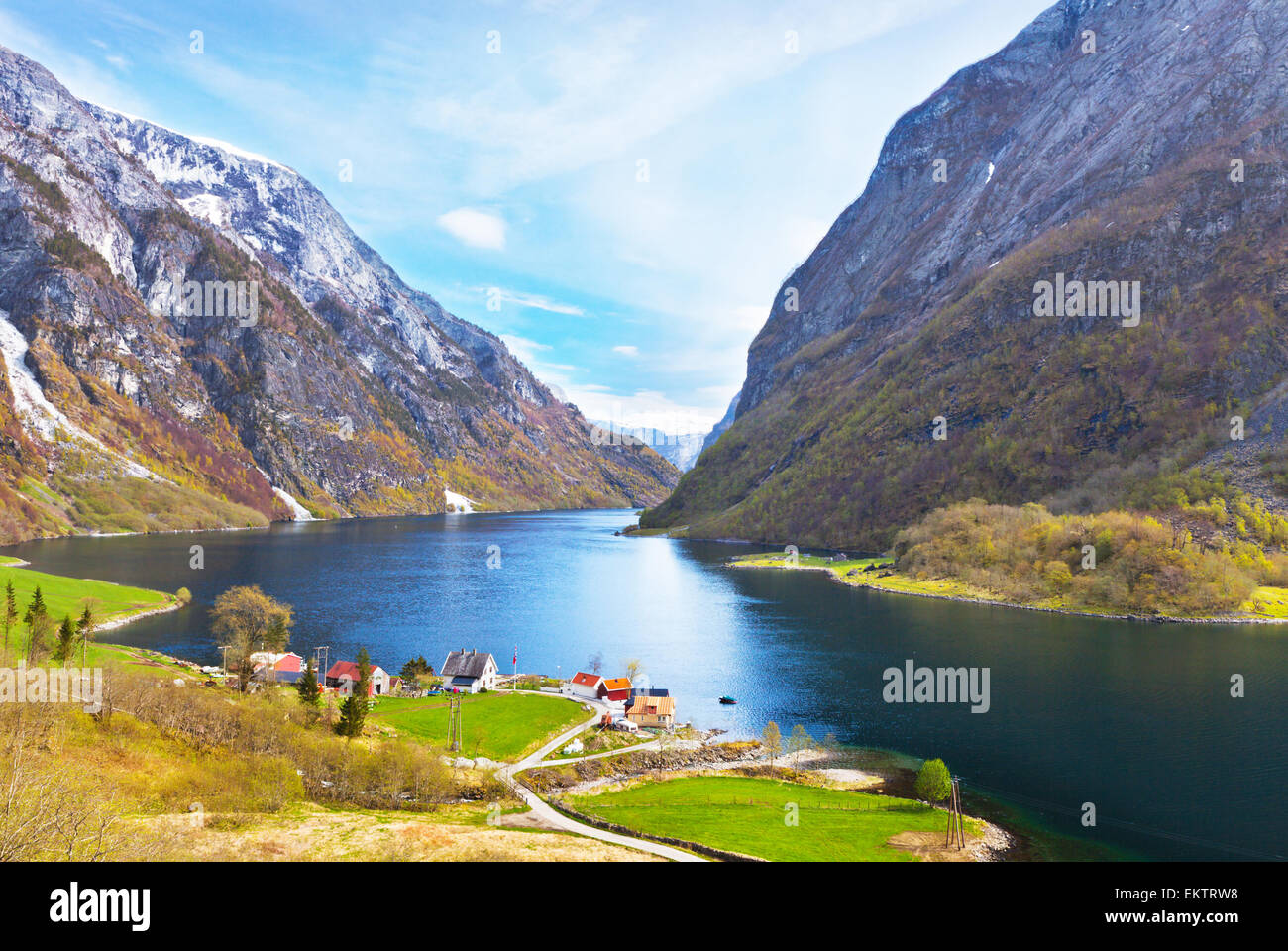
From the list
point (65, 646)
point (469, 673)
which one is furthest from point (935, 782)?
point (65, 646)

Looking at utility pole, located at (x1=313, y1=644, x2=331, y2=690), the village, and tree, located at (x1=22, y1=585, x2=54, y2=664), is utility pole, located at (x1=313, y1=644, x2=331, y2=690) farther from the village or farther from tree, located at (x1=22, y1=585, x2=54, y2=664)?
tree, located at (x1=22, y1=585, x2=54, y2=664)

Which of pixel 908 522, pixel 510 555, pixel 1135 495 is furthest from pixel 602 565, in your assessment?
pixel 1135 495

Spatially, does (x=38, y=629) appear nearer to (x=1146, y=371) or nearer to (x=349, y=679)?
(x=349, y=679)

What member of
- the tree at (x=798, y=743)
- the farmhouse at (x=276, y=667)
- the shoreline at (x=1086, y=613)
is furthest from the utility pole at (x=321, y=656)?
the shoreline at (x=1086, y=613)

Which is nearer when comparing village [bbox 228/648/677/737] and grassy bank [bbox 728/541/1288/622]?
village [bbox 228/648/677/737]

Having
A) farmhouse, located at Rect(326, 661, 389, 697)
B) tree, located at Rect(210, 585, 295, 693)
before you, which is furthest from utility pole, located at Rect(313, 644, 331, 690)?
tree, located at Rect(210, 585, 295, 693)
